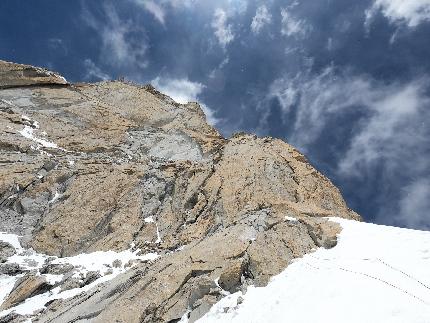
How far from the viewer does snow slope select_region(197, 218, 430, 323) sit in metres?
11.8

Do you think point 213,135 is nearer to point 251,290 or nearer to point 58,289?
point 58,289

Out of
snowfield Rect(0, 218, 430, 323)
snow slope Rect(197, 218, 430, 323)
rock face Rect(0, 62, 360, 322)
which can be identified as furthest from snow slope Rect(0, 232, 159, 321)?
snow slope Rect(197, 218, 430, 323)

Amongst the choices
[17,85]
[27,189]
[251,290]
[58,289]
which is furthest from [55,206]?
[17,85]

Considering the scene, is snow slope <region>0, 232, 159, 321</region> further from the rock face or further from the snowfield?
the snowfield

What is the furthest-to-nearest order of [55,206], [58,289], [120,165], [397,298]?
[120,165], [55,206], [58,289], [397,298]

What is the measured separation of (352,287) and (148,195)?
68.7 feet

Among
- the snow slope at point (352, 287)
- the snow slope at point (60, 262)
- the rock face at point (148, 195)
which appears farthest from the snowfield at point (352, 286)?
the snow slope at point (60, 262)

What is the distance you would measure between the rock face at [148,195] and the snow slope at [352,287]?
873 millimetres

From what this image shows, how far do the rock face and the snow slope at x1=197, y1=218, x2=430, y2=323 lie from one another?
0.87m

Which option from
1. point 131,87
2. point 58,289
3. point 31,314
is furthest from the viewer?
point 131,87

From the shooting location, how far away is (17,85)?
183 ft

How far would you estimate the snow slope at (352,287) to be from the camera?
1175cm

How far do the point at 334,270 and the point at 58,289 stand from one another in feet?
46.8

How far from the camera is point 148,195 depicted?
32250 mm
